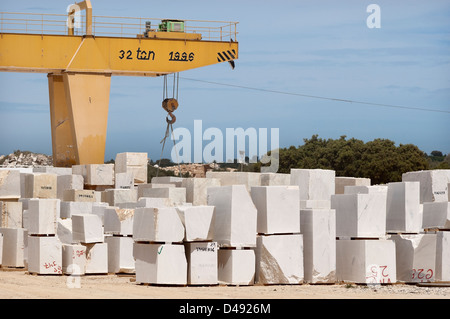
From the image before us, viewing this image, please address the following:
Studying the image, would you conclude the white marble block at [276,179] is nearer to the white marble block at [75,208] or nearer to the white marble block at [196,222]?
the white marble block at [196,222]

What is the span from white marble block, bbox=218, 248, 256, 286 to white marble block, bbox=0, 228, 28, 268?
5030mm

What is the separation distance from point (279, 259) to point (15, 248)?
18.4 ft

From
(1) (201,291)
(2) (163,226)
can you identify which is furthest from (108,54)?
(1) (201,291)

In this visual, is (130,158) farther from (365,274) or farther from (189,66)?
(365,274)

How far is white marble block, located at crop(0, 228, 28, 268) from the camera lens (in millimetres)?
14422

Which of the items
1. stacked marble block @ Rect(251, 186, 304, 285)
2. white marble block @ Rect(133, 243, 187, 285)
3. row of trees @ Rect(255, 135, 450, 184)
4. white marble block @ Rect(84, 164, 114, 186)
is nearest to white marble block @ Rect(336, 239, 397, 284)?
stacked marble block @ Rect(251, 186, 304, 285)

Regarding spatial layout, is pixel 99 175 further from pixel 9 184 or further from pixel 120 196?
pixel 9 184

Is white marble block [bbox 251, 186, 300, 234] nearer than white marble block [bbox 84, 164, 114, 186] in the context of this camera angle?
Yes

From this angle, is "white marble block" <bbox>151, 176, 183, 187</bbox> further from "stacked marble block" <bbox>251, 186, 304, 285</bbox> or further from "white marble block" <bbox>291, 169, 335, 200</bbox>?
"stacked marble block" <bbox>251, 186, 304, 285</bbox>

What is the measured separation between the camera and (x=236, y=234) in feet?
34.5

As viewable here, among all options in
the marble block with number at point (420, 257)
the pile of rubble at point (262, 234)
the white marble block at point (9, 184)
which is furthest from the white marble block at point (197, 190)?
the marble block with number at point (420, 257)
